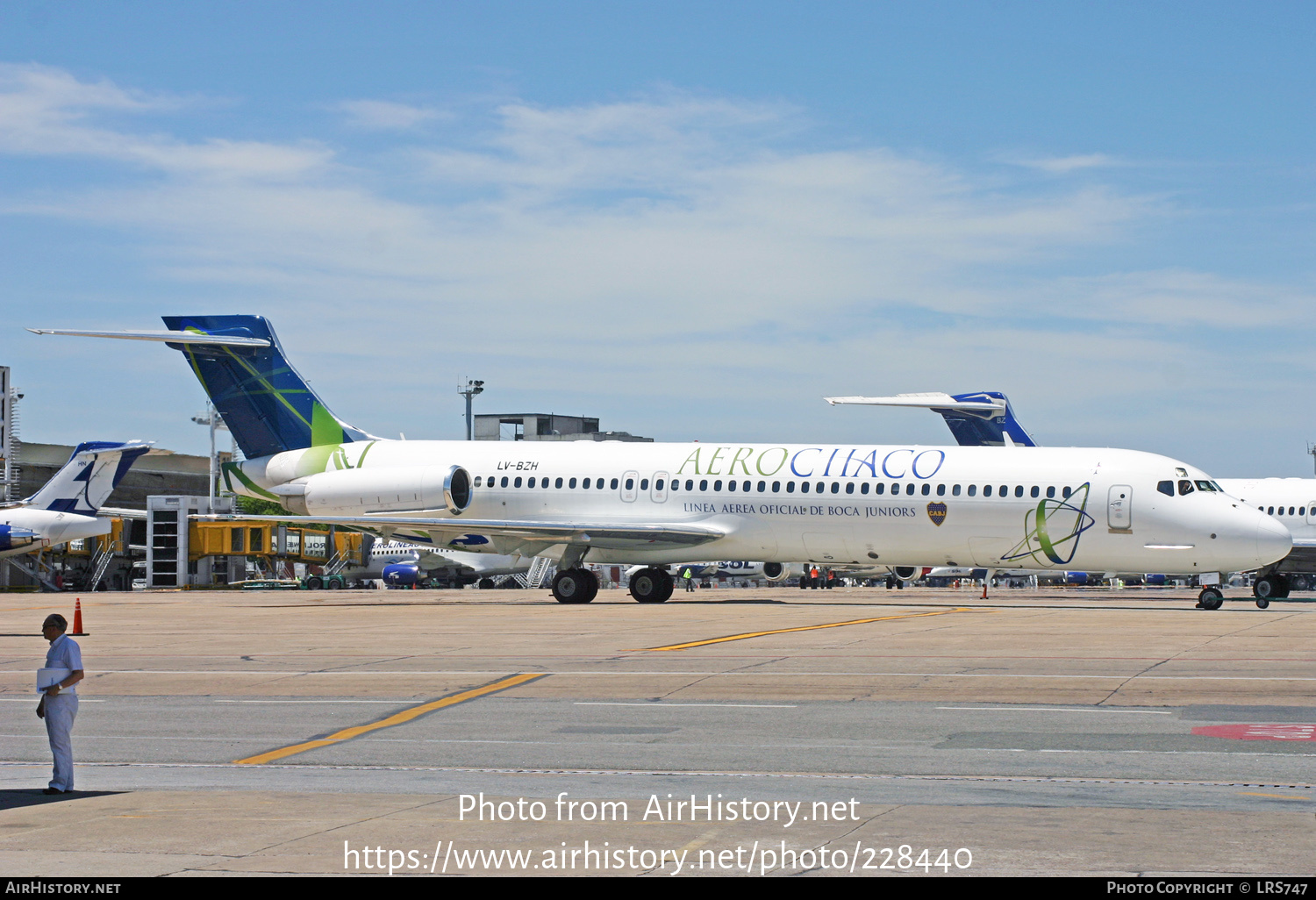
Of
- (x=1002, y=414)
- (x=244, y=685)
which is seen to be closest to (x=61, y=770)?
(x=244, y=685)

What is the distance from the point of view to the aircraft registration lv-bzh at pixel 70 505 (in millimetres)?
51969

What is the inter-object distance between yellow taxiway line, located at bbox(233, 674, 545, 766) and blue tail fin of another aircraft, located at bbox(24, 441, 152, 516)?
40.8m

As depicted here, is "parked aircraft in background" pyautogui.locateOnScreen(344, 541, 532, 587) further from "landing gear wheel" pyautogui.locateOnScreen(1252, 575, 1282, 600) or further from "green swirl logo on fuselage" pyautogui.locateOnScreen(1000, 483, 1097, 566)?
"green swirl logo on fuselage" pyautogui.locateOnScreen(1000, 483, 1097, 566)

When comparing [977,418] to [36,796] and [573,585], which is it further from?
[36,796]

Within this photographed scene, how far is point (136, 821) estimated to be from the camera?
8.64 meters

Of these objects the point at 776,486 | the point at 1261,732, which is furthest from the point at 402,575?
the point at 1261,732

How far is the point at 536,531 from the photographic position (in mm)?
35125

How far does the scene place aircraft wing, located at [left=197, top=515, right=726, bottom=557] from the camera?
34.6 meters

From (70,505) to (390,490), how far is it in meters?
22.8

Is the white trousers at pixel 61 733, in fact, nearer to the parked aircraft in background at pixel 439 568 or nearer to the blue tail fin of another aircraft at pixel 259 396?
the blue tail fin of another aircraft at pixel 259 396

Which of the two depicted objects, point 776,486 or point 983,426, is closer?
point 776,486

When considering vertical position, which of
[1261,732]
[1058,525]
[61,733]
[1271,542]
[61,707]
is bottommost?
[1261,732]

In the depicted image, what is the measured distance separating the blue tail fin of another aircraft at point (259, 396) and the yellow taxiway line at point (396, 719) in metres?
23.3

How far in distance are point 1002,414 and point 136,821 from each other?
4604cm
